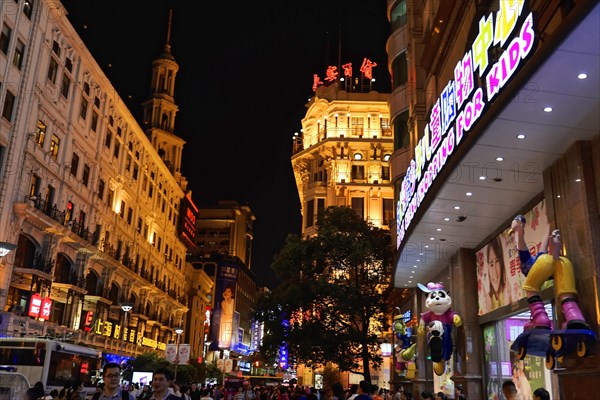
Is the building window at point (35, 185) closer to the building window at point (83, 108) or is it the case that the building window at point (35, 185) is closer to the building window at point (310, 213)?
the building window at point (83, 108)

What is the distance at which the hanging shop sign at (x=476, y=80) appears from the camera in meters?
8.60

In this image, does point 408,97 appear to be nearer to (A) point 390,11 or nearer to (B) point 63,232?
(A) point 390,11

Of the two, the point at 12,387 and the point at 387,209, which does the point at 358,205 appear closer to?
the point at 387,209

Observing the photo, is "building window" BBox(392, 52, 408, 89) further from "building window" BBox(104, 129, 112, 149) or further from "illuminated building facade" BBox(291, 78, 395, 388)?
"building window" BBox(104, 129, 112, 149)

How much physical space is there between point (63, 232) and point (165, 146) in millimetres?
33150

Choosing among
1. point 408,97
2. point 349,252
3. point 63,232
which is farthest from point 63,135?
point 408,97

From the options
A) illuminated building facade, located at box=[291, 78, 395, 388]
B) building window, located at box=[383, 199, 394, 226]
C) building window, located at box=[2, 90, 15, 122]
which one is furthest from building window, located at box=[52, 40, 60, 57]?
building window, located at box=[383, 199, 394, 226]

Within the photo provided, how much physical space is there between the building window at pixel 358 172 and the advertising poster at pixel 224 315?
3302 cm

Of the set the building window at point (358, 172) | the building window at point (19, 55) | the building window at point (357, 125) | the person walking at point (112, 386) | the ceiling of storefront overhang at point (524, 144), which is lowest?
the person walking at point (112, 386)

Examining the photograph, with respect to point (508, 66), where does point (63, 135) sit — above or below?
above

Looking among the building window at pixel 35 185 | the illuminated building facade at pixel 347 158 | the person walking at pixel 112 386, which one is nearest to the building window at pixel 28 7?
the building window at pixel 35 185

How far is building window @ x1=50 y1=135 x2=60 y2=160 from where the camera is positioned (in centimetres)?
3117

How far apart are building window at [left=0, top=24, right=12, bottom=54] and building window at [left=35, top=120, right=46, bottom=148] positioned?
463cm

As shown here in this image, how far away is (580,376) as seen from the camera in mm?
9172
